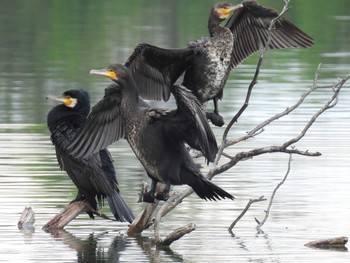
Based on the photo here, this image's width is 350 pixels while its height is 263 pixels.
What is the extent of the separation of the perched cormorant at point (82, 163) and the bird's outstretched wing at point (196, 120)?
1.58 meters

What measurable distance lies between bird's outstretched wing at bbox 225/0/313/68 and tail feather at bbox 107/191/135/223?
4.96 feet

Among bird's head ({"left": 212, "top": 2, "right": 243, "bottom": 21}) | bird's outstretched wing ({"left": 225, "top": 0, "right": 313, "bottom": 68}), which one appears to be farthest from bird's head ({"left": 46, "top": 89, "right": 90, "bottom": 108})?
bird's outstretched wing ({"left": 225, "top": 0, "right": 313, "bottom": 68})

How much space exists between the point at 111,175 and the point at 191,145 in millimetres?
1620

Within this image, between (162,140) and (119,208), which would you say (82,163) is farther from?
(162,140)

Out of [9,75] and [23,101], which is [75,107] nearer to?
[23,101]

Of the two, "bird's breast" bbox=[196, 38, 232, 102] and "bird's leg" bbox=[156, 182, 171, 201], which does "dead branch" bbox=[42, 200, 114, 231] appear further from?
"bird's breast" bbox=[196, 38, 232, 102]

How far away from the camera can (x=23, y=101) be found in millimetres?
17656

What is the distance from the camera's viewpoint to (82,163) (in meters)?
10.7

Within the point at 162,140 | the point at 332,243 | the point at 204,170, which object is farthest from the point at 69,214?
the point at 204,170

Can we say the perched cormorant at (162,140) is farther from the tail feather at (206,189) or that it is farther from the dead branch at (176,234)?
the dead branch at (176,234)

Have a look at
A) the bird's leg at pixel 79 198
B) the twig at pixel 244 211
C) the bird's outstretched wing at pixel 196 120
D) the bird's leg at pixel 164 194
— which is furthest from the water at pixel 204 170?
the bird's outstretched wing at pixel 196 120

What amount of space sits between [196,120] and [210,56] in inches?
59.6

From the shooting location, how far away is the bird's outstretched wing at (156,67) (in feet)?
34.8

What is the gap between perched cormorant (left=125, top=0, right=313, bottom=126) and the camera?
10406 mm
